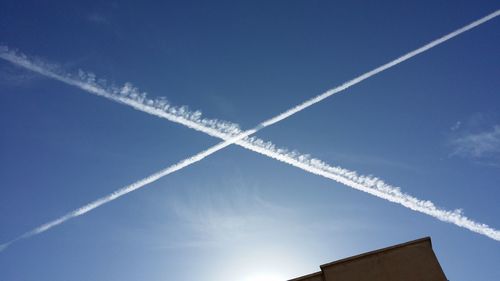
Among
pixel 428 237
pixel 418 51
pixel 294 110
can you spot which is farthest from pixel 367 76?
pixel 428 237

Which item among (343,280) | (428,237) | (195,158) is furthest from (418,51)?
(195,158)

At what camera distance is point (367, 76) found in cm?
2261

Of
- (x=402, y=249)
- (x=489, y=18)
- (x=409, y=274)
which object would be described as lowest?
(x=409, y=274)

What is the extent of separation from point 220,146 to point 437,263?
1428 cm

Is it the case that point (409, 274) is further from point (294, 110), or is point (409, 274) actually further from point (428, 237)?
point (294, 110)

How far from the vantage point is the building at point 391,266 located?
17578mm

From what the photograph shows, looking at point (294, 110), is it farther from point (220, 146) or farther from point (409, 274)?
point (409, 274)

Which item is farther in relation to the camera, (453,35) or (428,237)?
(453,35)

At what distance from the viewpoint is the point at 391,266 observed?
58.9ft

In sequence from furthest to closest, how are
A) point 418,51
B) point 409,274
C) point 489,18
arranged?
point 418,51
point 489,18
point 409,274

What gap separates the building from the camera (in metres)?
17.6

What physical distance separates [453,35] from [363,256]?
13.3m

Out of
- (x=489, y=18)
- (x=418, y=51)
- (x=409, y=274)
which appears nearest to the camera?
(x=409, y=274)

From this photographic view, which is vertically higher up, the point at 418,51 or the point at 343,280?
the point at 418,51
